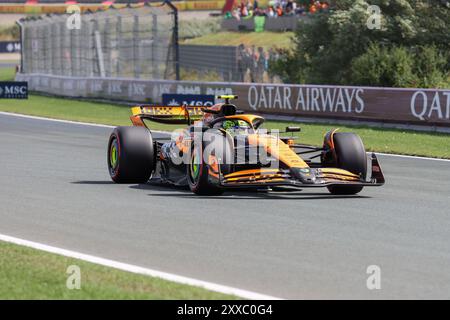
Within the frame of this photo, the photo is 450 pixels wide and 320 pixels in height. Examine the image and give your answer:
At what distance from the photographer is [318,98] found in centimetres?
2695

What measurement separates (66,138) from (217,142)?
11.1m

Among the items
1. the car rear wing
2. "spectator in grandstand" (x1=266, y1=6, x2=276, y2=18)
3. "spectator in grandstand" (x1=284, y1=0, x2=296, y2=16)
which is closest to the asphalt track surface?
the car rear wing

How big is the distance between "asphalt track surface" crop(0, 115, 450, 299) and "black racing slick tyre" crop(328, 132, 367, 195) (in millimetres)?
189

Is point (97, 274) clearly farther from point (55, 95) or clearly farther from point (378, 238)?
point (55, 95)

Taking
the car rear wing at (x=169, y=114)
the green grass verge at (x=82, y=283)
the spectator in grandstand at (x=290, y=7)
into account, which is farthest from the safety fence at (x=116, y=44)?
the green grass verge at (x=82, y=283)

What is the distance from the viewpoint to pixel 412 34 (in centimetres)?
3303

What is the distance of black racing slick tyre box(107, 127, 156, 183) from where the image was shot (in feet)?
45.4

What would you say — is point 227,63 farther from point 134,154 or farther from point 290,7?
point 134,154

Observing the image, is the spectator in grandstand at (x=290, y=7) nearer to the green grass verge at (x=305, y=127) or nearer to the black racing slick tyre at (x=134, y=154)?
the green grass verge at (x=305, y=127)

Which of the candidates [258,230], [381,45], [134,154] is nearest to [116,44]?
[381,45]

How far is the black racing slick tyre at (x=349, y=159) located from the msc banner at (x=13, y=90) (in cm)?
2705

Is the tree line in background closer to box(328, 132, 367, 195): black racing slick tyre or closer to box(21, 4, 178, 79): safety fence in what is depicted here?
box(21, 4, 178, 79): safety fence

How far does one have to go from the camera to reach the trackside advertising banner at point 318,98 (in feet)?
78.1

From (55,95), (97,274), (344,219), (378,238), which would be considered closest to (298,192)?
(344,219)
